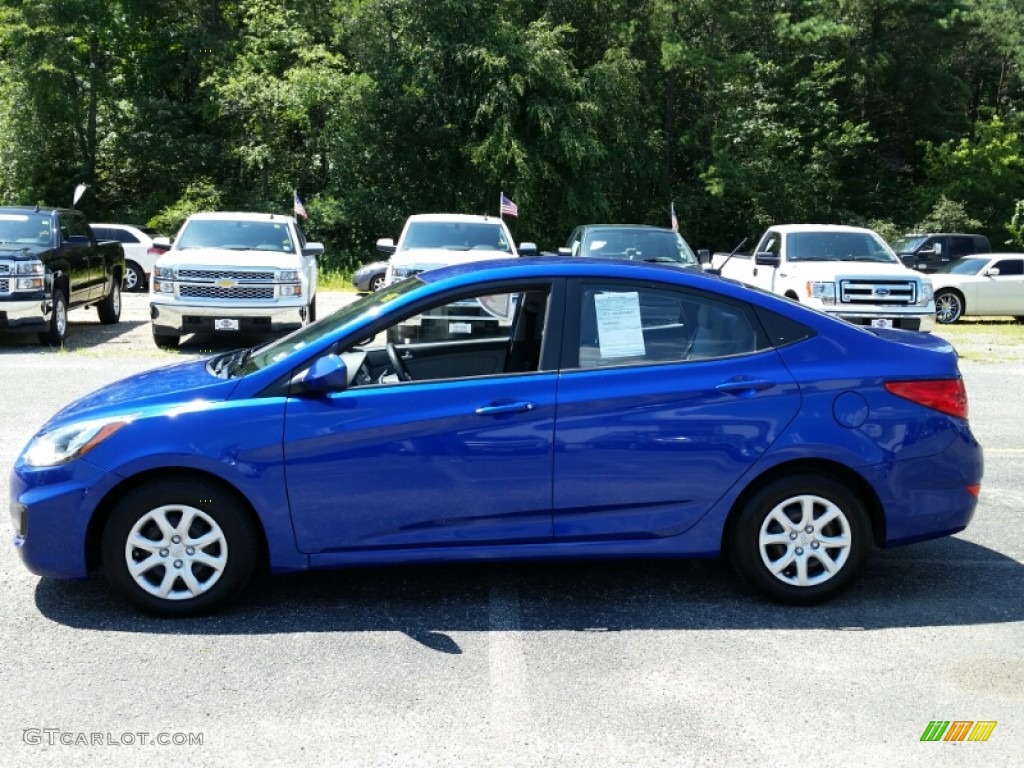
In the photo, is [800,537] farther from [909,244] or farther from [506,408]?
[909,244]

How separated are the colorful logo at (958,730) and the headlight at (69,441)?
3.44 meters

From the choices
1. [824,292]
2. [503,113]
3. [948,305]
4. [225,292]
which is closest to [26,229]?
[225,292]

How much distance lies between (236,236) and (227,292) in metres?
1.66

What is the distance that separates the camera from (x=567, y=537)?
501 centimetres

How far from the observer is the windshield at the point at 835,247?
17.1m

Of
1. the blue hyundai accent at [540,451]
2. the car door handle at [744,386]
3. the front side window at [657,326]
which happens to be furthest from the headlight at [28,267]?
the car door handle at [744,386]

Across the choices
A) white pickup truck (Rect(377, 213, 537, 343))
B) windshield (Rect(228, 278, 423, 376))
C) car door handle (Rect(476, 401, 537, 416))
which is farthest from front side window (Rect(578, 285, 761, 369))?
white pickup truck (Rect(377, 213, 537, 343))

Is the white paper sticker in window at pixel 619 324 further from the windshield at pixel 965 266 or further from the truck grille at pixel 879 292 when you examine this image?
the windshield at pixel 965 266

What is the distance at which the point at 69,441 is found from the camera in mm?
4914

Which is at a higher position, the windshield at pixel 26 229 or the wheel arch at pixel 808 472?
the windshield at pixel 26 229

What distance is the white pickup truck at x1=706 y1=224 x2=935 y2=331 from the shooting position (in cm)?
1570

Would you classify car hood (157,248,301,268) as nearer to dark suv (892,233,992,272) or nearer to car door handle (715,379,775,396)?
car door handle (715,379,775,396)

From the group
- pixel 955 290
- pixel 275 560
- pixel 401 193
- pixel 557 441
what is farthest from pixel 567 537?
pixel 401 193

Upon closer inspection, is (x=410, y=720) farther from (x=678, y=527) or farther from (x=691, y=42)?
(x=691, y=42)
